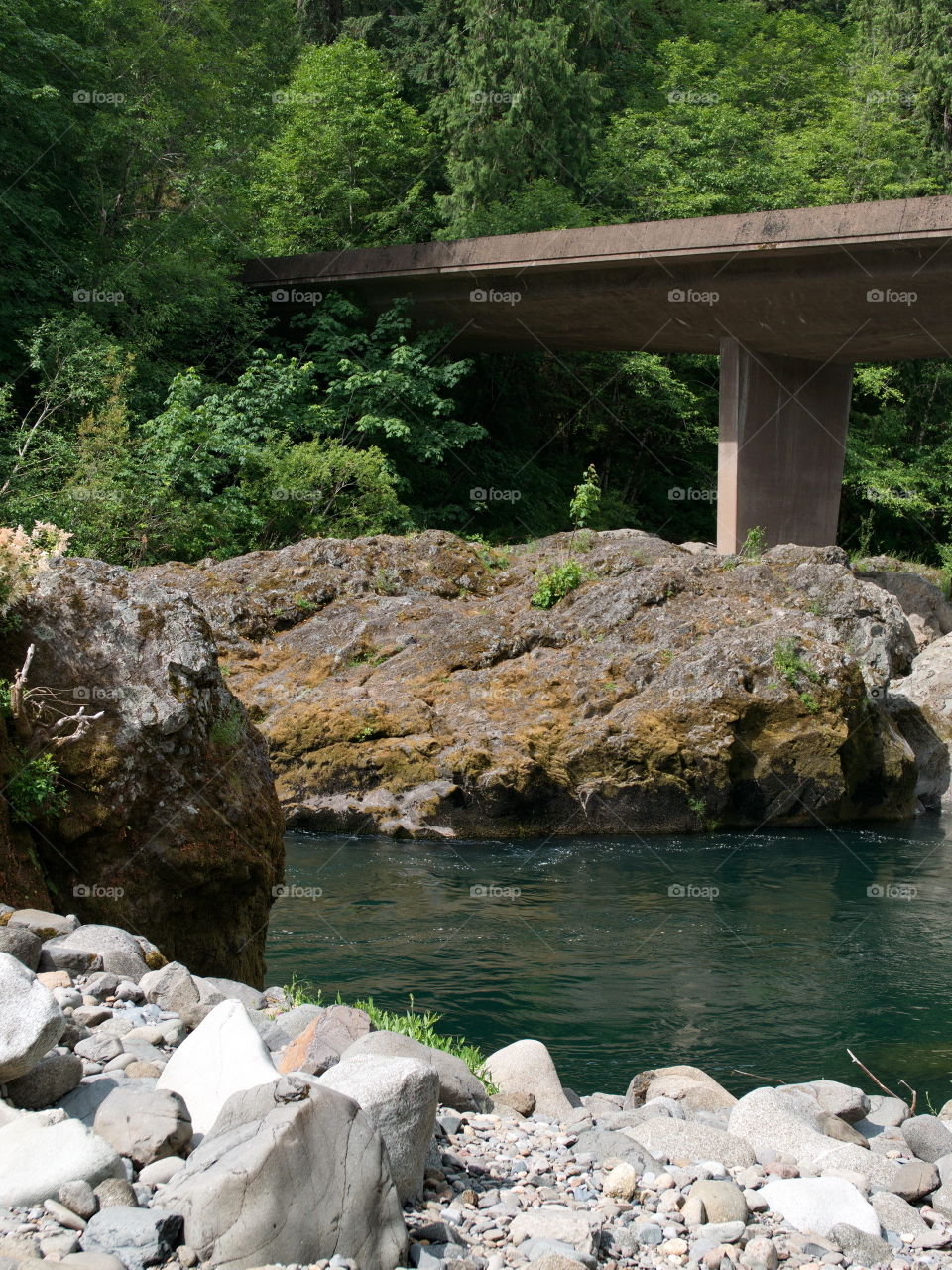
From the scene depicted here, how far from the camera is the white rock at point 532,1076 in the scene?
552 centimetres

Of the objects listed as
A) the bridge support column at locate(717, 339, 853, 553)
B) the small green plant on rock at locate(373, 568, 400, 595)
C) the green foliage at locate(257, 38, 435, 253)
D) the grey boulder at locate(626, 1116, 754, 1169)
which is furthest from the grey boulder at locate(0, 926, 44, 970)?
the green foliage at locate(257, 38, 435, 253)

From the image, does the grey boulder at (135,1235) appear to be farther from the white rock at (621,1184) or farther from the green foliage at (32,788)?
the green foliage at (32,788)

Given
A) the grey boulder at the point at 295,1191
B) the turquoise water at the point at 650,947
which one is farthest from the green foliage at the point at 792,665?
the grey boulder at the point at 295,1191

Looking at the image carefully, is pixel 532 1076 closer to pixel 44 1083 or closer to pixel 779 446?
pixel 44 1083

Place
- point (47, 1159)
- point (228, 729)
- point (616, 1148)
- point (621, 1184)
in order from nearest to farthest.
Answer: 1. point (47, 1159)
2. point (621, 1184)
3. point (616, 1148)
4. point (228, 729)

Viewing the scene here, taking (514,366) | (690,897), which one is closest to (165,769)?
(690,897)

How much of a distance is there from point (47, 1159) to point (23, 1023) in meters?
0.43

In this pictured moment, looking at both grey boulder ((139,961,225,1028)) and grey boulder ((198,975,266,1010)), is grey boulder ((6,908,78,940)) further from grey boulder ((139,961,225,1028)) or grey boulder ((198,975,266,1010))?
grey boulder ((198,975,266,1010))

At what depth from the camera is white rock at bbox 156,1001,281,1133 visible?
4.00 meters

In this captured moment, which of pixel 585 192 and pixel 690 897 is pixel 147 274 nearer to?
pixel 585 192

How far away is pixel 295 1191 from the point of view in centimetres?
329

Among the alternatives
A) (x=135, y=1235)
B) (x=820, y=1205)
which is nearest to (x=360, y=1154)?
(x=135, y=1235)

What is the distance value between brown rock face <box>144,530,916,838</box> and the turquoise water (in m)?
0.61

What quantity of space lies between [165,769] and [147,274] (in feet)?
60.3
